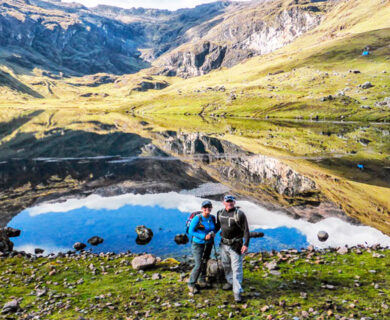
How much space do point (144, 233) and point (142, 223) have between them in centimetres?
394

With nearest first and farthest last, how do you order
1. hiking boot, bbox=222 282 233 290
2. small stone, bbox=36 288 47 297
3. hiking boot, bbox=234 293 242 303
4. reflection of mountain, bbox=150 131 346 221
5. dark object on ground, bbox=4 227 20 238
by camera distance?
hiking boot, bbox=234 293 242 303 → hiking boot, bbox=222 282 233 290 → small stone, bbox=36 288 47 297 → dark object on ground, bbox=4 227 20 238 → reflection of mountain, bbox=150 131 346 221

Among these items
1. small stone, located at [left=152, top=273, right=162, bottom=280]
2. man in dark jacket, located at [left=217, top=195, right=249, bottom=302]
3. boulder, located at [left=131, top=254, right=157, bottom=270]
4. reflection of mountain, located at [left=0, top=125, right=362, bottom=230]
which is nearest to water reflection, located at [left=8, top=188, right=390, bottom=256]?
reflection of mountain, located at [left=0, top=125, right=362, bottom=230]

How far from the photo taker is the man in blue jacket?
1503 cm

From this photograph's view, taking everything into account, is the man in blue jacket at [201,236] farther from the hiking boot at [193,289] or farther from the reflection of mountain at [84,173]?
the reflection of mountain at [84,173]

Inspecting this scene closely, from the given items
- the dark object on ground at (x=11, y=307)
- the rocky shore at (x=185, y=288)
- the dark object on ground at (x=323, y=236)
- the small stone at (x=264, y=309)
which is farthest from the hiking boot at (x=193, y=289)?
the dark object on ground at (x=323, y=236)

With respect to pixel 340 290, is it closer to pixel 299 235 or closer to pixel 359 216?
pixel 299 235

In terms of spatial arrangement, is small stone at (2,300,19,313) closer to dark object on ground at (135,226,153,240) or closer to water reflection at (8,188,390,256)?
water reflection at (8,188,390,256)

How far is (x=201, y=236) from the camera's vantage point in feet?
49.9

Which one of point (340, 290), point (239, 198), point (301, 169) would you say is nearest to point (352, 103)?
point (301, 169)

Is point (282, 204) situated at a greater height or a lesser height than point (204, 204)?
lesser

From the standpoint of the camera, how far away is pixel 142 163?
203 feet

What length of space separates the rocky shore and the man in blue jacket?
2.67ft

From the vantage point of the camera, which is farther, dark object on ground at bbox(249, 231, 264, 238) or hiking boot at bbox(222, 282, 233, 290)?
dark object on ground at bbox(249, 231, 264, 238)

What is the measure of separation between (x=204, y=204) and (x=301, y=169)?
132 ft
